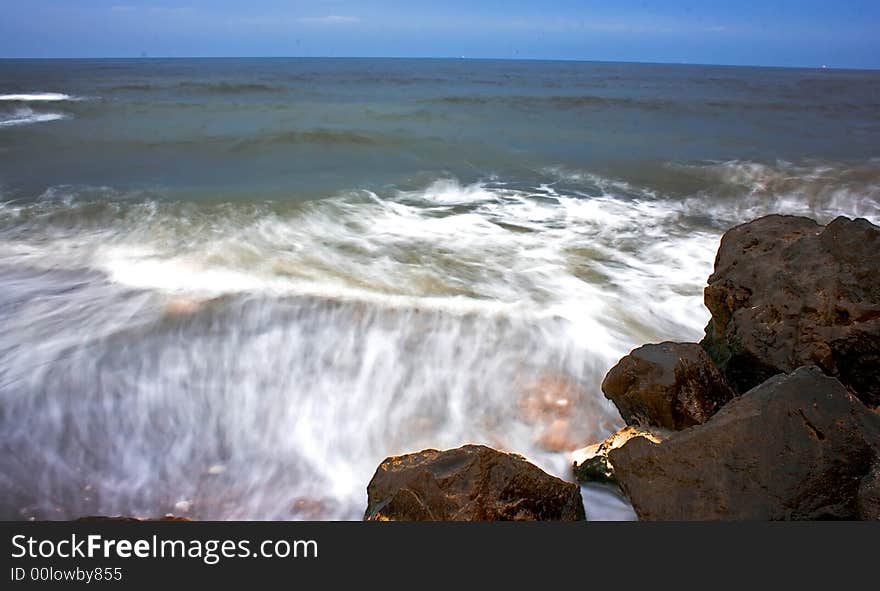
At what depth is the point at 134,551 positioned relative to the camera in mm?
1836

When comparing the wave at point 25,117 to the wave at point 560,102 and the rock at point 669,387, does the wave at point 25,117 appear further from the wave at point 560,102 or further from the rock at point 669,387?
the rock at point 669,387

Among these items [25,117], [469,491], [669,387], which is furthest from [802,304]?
[25,117]

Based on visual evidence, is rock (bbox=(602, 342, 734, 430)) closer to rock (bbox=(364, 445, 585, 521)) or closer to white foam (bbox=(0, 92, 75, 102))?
rock (bbox=(364, 445, 585, 521))

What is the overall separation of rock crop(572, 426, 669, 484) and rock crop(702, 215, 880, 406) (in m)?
0.62

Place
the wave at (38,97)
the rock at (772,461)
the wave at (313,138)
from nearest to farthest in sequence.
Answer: the rock at (772,461) → the wave at (313,138) → the wave at (38,97)

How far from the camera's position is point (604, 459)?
9.09 feet

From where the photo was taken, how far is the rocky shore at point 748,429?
Answer: 6.25 ft

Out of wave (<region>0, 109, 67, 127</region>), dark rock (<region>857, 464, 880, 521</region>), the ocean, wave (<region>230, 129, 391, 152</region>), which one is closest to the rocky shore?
dark rock (<region>857, 464, 880, 521</region>)

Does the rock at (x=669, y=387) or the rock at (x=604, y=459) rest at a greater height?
the rock at (x=669, y=387)

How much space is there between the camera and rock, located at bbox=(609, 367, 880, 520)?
1.88 metres

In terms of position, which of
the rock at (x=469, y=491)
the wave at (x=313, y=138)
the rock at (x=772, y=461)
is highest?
the wave at (x=313, y=138)

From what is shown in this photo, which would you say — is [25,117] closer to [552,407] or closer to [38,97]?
[38,97]

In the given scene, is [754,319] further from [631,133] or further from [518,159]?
[631,133]

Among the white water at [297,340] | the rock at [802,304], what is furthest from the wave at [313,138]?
the rock at [802,304]
